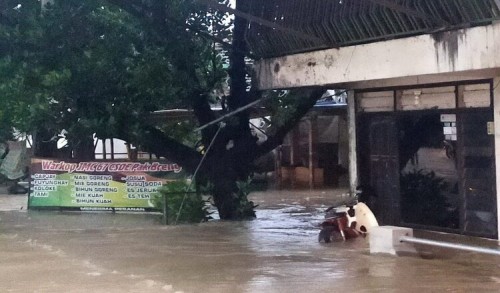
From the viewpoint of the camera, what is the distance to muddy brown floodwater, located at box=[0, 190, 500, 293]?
10.6 m

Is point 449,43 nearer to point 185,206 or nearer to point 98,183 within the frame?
point 185,206

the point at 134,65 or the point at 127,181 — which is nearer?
the point at 134,65

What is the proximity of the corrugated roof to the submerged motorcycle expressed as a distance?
8.97ft

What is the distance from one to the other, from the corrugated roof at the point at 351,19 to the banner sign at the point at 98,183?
4886 mm

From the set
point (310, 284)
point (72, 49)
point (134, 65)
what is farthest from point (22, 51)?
point (310, 284)

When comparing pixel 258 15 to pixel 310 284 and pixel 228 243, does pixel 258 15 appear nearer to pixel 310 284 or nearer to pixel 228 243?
pixel 228 243

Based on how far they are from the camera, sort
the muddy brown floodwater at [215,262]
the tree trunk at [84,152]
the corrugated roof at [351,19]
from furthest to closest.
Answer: the tree trunk at [84,152] → the corrugated roof at [351,19] → the muddy brown floodwater at [215,262]

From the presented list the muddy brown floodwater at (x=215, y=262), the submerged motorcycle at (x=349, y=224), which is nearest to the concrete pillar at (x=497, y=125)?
the muddy brown floodwater at (x=215, y=262)

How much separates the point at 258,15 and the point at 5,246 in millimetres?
6120

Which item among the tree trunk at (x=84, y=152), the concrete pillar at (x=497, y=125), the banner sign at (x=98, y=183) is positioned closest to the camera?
the concrete pillar at (x=497, y=125)

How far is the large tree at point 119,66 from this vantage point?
53.1ft

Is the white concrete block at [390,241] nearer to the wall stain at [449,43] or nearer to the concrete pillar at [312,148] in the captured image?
the wall stain at [449,43]

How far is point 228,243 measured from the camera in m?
14.8

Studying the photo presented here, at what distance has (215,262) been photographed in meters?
12.6
